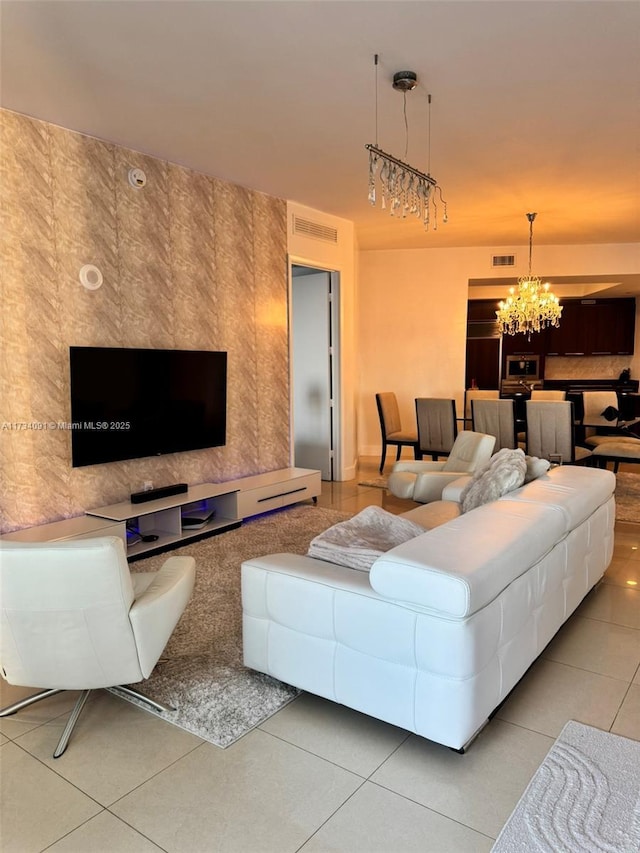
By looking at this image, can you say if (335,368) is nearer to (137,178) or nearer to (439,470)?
(439,470)

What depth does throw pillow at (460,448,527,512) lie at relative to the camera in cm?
317

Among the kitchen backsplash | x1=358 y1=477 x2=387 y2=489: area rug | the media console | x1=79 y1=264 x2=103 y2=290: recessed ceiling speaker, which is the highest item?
x1=79 y1=264 x2=103 y2=290: recessed ceiling speaker

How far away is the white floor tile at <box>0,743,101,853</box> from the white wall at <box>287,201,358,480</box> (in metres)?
4.98

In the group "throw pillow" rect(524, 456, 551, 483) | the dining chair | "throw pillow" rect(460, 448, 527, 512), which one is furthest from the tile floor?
the dining chair

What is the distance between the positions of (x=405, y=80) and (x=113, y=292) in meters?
2.47

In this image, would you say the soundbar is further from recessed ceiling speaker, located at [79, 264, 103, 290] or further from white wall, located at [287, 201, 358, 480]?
white wall, located at [287, 201, 358, 480]

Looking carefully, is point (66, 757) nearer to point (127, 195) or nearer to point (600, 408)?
point (127, 195)

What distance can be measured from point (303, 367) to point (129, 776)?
212 inches

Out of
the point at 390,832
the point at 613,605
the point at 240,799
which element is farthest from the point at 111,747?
the point at 613,605

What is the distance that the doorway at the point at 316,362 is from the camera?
22.2 feet

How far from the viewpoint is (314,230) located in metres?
6.27

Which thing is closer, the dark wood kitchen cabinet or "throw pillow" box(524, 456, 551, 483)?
"throw pillow" box(524, 456, 551, 483)

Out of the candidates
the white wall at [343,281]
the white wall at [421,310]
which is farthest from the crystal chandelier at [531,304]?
the white wall at [343,281]

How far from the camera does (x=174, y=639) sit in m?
2.98
